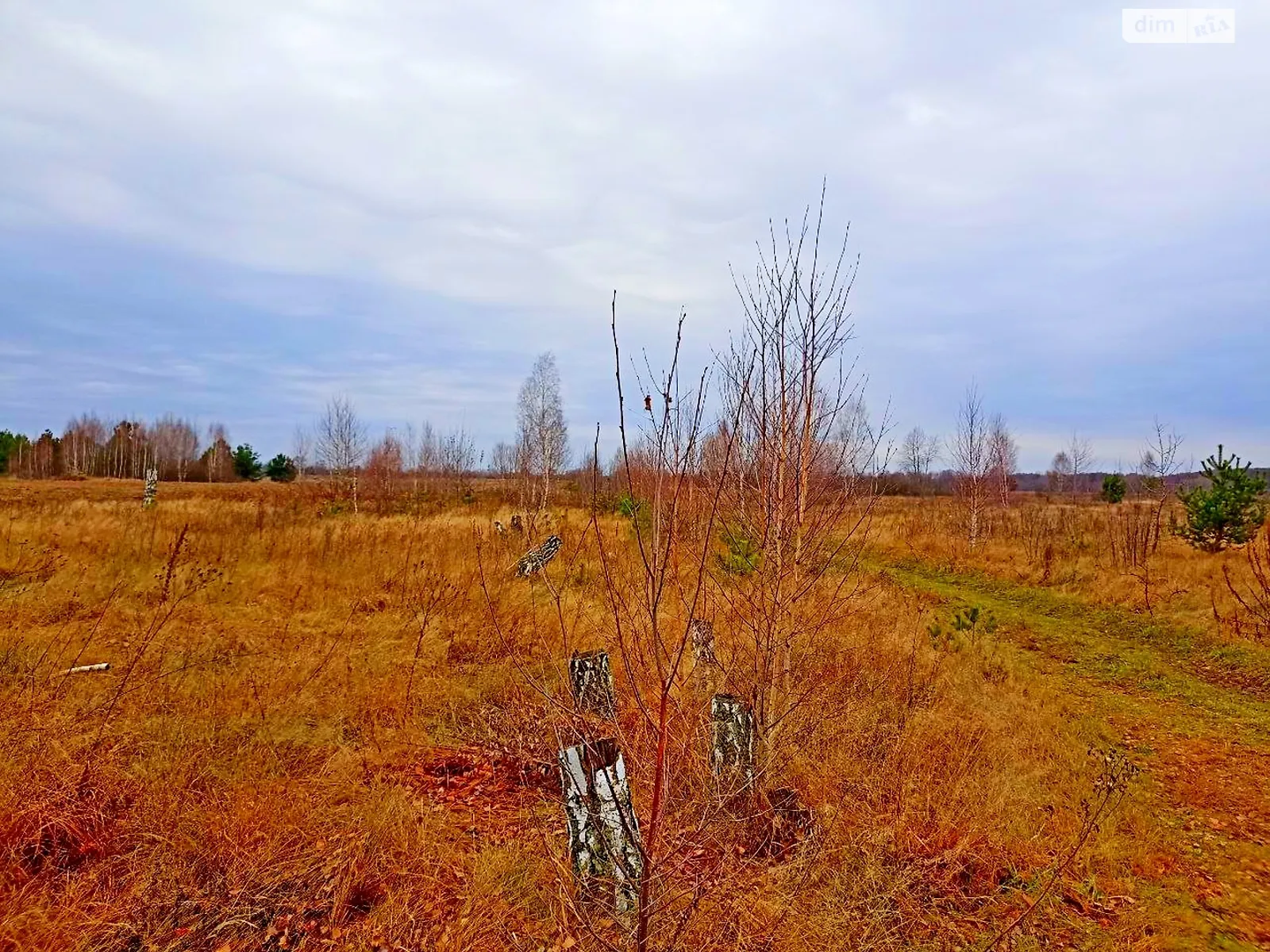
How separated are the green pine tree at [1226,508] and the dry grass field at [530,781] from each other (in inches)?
191

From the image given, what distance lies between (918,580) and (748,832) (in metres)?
10.8

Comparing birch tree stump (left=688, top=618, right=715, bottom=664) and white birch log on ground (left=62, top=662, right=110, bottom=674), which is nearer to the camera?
birch tree stump (left=688, top=618, right=715, bottom=664)

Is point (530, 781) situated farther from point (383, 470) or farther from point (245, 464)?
point (245, 464)

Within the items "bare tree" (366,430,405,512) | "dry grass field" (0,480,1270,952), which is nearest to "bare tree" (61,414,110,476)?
"bare tree" (366,430,405,512)

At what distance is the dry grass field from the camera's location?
2.35 metres

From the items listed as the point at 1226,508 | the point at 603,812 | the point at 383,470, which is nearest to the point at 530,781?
the point at 603,812

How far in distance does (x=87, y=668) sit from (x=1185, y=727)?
8726 mm

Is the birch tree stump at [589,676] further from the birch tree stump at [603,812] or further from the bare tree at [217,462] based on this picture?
the bare tree at [217,462]

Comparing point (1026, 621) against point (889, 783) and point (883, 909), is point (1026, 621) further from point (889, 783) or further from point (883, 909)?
point (883, 909)

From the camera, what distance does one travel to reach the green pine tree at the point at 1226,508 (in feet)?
35.4

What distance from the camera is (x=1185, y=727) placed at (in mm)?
5086

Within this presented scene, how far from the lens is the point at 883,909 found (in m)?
2.49

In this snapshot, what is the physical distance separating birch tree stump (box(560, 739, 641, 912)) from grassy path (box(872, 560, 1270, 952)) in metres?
2.36

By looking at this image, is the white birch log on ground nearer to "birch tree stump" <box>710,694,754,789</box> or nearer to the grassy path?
"birch tree stump" <box>710,694,754,789</box>
